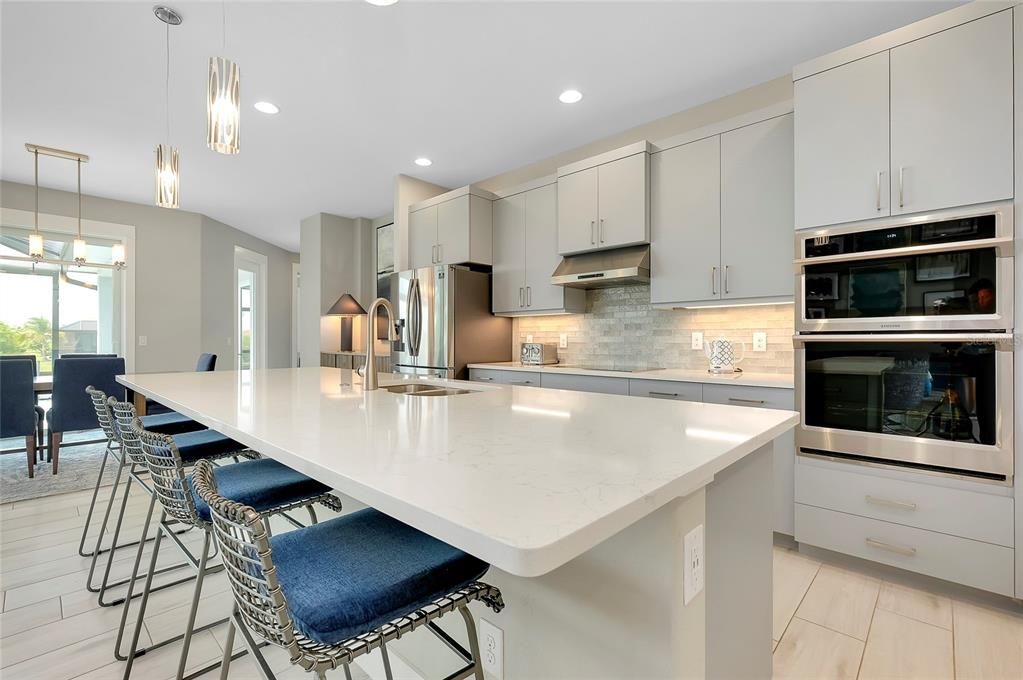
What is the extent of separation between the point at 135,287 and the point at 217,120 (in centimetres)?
498

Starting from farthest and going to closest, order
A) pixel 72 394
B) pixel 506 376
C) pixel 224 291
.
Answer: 1. pixel 224 291
2. pixel 72 394
3. pixel 506 376

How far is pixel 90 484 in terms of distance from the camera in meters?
3.57

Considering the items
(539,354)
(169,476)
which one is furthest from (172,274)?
(169,476)

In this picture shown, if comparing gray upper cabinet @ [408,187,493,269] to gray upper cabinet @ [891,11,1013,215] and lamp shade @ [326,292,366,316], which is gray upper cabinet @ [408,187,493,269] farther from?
gray upper cabinet @ [891,11,1013,215]

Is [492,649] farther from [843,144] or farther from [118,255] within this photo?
[118,255]

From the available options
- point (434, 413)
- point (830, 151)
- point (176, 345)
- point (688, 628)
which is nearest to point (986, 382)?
point (830, 151)

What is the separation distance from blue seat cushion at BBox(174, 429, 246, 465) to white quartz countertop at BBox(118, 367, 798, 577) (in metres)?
0.33

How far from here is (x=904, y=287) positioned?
6.71 feet

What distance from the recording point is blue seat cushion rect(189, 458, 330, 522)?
4.40 ft

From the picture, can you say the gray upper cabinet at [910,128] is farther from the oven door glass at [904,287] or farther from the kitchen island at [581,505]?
the kitchen island at [581,505]

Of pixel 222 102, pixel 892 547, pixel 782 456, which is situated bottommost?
pixel 892 547

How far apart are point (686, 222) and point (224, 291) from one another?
6096mm

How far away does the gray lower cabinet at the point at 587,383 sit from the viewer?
2979 millimetres

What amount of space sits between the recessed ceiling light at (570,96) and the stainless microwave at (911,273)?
156 centimetres
